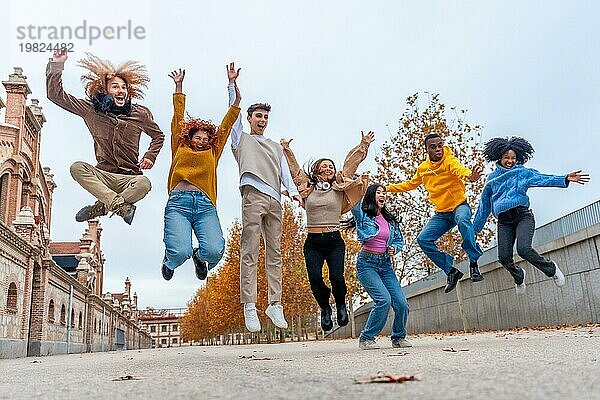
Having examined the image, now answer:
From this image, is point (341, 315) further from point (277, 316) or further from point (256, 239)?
point (256, 239)

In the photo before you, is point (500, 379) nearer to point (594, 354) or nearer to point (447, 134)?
point (594, 354)

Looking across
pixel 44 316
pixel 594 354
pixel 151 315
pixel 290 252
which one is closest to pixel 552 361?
pixel 594 354

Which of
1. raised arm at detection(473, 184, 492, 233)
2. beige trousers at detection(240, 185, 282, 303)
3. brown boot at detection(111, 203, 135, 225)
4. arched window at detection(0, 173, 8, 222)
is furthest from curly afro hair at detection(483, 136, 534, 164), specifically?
arched window at detection(0, 173, 8, 222)

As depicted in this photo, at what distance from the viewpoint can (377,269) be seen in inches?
267

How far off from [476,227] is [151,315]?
132 meters

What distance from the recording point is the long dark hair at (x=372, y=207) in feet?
22.9

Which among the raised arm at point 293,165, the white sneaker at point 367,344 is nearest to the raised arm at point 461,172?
the raised arm at point 293,165

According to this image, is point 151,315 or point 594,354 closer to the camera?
point 594,354

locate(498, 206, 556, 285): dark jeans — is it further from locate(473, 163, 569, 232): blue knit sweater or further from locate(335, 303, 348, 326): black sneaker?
locate(335, 303, 348, 326): black sneaker

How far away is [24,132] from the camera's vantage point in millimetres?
26516

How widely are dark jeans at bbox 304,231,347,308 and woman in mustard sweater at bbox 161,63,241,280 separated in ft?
3.78

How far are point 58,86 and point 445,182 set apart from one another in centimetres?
488

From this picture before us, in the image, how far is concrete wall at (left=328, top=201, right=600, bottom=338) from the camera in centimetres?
1180

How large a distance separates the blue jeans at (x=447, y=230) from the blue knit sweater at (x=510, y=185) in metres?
0.29
